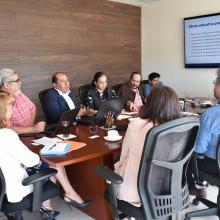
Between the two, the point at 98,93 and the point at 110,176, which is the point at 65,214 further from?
the point at 98,93

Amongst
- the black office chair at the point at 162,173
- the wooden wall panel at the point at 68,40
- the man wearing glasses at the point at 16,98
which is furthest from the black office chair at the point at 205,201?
the wooden wall panel at the point at 68,40

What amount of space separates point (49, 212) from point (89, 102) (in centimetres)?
160

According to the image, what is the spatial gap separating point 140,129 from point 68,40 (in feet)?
10.6

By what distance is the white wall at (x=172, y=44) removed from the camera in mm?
4953

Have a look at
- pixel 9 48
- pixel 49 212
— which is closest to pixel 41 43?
A: pixel 9 48

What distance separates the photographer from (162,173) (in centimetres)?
170

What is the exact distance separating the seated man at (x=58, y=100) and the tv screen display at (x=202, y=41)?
2.58 meters

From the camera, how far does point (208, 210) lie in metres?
2.40

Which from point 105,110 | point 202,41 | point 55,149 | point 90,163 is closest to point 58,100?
point 105,110

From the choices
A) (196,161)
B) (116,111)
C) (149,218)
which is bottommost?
(149,218)

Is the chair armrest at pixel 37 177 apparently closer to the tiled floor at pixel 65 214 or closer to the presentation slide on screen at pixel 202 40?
the tiled floor at pixel 65 214

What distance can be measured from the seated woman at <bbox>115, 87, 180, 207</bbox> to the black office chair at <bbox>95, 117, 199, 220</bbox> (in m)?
0.09

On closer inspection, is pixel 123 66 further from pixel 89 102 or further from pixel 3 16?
pixel 3 16

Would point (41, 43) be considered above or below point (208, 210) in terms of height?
above
